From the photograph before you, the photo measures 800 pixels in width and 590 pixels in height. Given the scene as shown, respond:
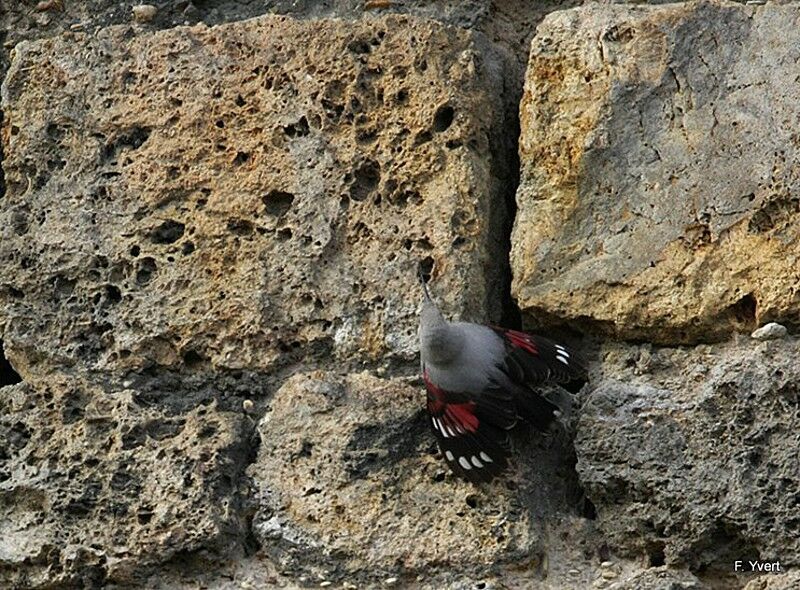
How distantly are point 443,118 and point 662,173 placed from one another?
0.40m

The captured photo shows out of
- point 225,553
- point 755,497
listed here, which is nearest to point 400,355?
point 225,553

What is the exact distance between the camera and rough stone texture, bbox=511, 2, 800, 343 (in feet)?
9.66

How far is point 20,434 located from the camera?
10.2ft

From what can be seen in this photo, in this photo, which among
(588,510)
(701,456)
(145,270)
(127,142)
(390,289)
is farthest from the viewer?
(127,142)

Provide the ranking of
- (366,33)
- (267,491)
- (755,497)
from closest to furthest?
1. (755,497)
2. (267,491)
3. (366,33)

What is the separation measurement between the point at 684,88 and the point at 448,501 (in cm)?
81

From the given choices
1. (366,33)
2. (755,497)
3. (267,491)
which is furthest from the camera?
(366,33)

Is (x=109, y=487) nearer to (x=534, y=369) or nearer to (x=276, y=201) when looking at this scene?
(x=276, y=201)

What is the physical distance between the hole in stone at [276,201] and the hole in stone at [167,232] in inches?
6.2

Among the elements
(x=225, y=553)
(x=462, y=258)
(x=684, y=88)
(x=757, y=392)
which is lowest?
(x=225, y=553)

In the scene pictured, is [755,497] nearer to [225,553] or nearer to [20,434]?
[225,553]

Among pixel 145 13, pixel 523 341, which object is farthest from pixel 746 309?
pixel 145 13

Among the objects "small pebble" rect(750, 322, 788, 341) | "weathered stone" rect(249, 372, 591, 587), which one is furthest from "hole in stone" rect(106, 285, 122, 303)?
"small pebble" rect(750, 322, 788, 341)

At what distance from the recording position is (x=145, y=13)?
11.3ft
